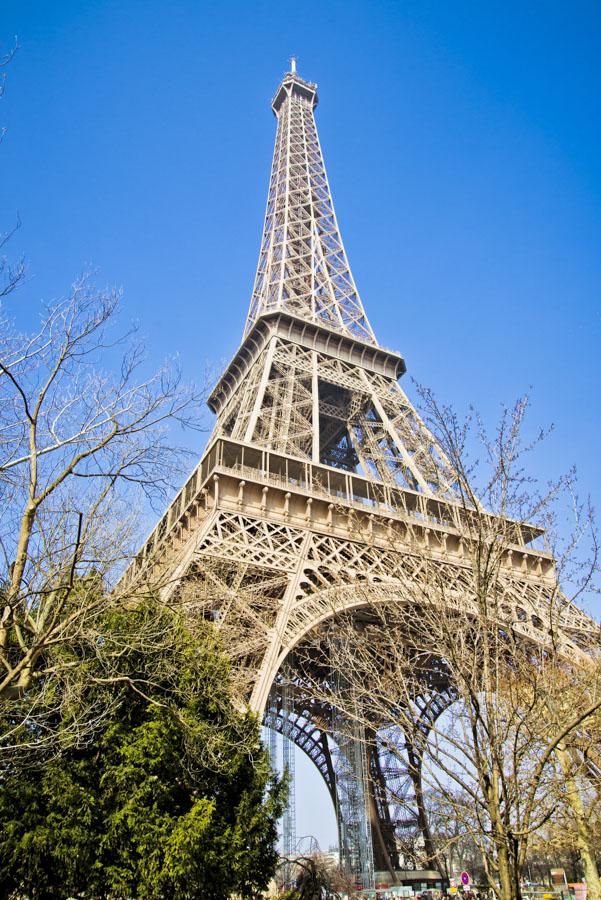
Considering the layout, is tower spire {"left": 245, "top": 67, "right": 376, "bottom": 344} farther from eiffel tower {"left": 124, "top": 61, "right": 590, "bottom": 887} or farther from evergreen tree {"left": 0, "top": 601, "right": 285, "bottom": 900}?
evergreen tree {"left": 0, "top": 601, "right": 285, "bottom": 900}

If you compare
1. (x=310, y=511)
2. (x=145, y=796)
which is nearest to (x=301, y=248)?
(x=310, y=511)

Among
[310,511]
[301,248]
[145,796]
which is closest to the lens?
[145,796]

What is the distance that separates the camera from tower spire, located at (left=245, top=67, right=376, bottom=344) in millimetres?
34125

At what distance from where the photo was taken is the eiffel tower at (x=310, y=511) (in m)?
14.8

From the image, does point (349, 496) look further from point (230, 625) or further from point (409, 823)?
point (409, 823)

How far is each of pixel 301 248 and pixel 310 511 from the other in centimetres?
2296

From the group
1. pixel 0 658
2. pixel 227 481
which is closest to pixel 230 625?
pixel 227 481

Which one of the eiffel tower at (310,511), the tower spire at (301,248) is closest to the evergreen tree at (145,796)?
the eiffel tower at (310,511)

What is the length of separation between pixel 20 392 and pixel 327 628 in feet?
49.4

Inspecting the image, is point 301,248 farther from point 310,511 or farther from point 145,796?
point 145,796

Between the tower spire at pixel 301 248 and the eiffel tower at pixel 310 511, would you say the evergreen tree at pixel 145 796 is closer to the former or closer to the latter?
the eiffel tower at pixel 310 511

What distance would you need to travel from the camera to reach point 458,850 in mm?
47000

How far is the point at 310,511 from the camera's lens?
2031 centimetres

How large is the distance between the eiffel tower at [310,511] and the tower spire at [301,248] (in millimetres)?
137
